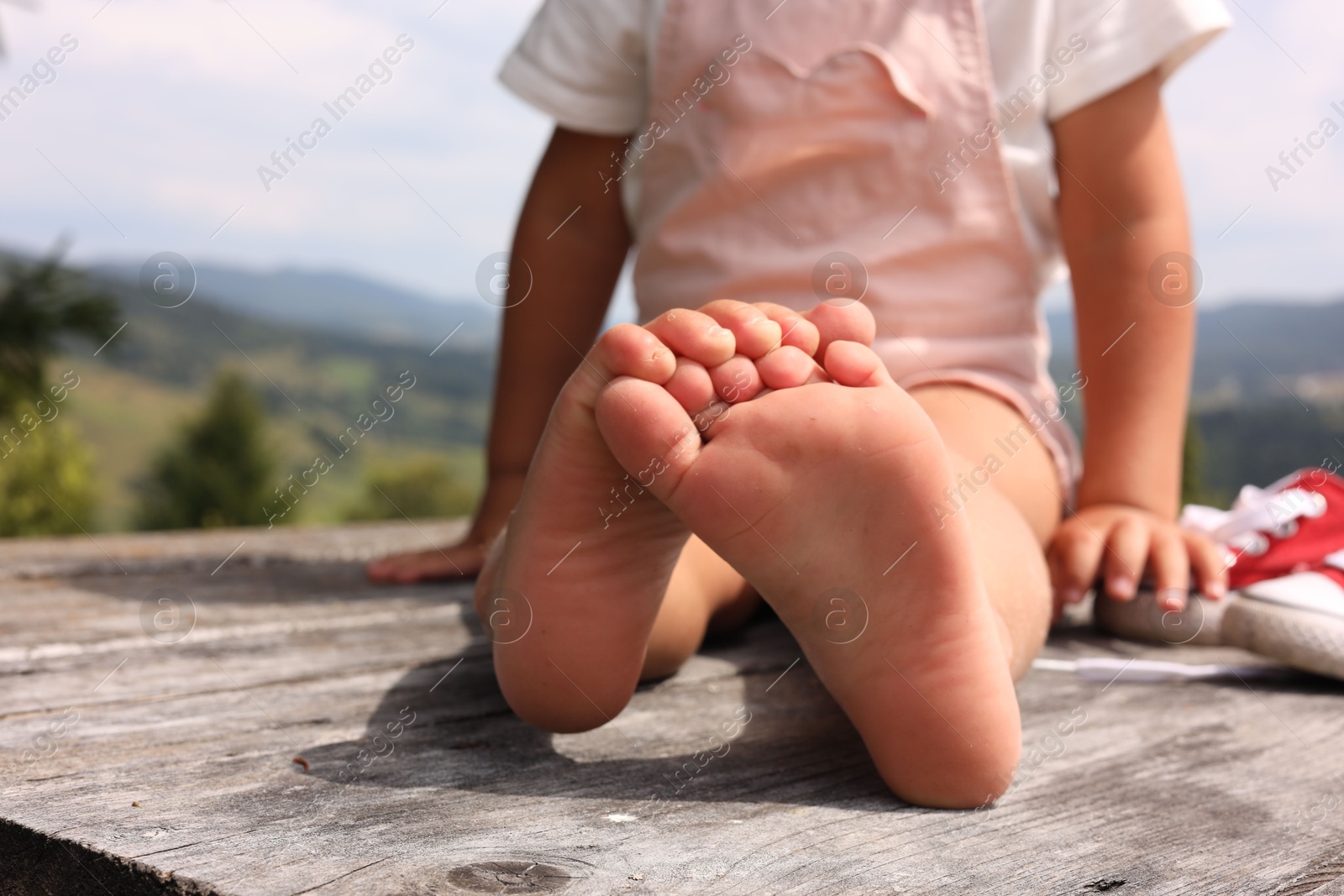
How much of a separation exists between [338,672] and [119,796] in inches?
14.1

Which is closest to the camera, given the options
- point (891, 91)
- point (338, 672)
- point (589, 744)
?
point (589, 744)

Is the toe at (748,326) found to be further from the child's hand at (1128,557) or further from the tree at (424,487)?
the tree at (424,487)

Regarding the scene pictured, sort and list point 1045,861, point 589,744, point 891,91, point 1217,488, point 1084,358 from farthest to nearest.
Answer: point 1217,488, point 1084,358, point 891,91, point 589,744, point 1045,861

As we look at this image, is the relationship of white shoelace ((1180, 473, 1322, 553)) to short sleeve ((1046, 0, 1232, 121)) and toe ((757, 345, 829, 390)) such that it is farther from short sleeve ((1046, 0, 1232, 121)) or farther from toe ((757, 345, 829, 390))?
toe ((757, 345, 829, 390))

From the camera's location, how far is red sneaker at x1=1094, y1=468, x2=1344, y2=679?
126 cm

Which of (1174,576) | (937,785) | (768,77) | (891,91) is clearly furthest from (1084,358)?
(937,785)

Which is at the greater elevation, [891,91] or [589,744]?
[891,91]

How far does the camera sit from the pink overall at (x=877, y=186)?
53.4 inches

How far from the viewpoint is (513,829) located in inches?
29.2

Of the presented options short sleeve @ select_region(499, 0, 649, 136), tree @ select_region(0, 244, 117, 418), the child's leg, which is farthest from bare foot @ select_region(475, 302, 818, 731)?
tree @ select_region(0, 244, 117, 418)

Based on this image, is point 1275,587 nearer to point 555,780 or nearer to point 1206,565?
point 1206,565

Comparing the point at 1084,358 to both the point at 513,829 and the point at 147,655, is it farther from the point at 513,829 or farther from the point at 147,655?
the point at 147,655

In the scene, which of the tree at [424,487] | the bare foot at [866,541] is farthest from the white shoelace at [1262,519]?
the tree at [424,487]

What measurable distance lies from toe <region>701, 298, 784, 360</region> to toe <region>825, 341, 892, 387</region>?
0.05 meters
